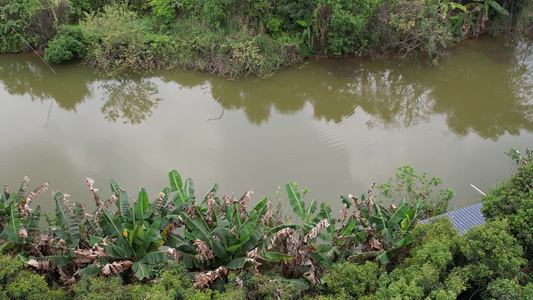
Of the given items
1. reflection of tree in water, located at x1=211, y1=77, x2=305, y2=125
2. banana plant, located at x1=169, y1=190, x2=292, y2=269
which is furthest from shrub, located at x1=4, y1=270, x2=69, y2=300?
reflection of tree in water, located at x1=211, y1=77, x2=305, y2=125

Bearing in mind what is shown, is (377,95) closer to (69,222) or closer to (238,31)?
(238,31)

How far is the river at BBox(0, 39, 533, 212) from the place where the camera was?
6594mm

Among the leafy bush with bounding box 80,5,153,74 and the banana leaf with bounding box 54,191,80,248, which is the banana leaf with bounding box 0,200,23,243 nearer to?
the banana leaf with bounding box 54,191,80,248

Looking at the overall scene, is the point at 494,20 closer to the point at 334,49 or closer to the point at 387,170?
the point at 334,49

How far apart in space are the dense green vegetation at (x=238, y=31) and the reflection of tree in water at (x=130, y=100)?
0.41 meters

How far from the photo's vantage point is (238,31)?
32.1ft

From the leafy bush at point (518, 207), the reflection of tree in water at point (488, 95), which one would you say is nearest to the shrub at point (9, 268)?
the leafy bush at point (518, 207)

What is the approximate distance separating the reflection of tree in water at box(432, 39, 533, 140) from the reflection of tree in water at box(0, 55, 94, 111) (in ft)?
25.8

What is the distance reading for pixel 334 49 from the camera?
9.45 m

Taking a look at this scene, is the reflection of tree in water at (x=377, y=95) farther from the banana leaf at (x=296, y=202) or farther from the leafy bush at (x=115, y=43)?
the leafy bush at (x=115, y=43)

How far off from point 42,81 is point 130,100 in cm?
245

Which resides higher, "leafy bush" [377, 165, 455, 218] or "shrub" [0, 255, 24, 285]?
"shrub" [0, 255, 24, 285]

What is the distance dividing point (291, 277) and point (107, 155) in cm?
423

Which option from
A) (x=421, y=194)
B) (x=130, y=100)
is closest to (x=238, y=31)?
(x=130, y=100)
